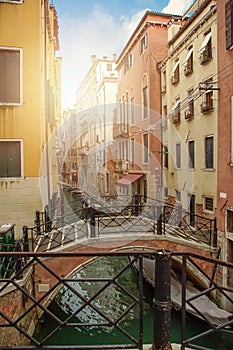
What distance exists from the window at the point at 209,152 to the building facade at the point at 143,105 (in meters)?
4.15

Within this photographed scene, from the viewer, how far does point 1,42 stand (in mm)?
9320

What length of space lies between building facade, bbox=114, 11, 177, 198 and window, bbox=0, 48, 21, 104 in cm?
820

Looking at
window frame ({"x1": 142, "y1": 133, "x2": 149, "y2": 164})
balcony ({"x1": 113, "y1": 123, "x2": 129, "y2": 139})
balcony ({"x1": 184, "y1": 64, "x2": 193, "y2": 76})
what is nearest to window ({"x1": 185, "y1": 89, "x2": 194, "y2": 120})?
balcony ({"x1": 184, "y1": 64, "x2": 193, "y2": 76})

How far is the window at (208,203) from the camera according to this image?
11.6m

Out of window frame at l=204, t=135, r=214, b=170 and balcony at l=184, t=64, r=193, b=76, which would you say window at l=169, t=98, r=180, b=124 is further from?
window frame at l=204, t=135, r=214, b=170

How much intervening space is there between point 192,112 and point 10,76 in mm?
7807

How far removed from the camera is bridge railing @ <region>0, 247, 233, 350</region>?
7.10 feet

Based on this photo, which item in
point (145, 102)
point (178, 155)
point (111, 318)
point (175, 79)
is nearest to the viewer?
point (111, 318)

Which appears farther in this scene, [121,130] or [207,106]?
[121,130]

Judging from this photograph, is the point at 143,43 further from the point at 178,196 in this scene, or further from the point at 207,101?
the point at 178,196

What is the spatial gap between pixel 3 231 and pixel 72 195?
31.5 meters

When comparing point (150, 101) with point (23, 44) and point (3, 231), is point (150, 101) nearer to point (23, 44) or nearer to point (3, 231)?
point (23, 44)

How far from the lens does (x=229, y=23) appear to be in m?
8.95

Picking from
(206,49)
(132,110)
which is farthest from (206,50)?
(132,110)
